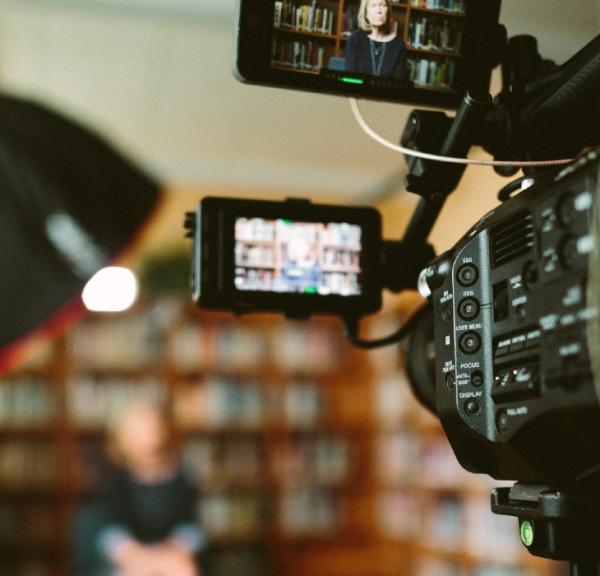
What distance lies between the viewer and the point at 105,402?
4379 millimetres

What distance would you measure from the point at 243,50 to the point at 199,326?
13.2ft

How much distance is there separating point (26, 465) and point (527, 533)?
4.15m

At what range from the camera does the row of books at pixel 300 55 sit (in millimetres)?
624

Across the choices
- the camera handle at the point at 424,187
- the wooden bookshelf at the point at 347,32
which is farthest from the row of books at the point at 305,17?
the camera handle at the point at 424,187

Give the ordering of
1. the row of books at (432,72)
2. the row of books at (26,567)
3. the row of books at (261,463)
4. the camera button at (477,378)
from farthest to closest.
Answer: the row of books at (261,463) < the row of books at (26,567) < the row of books at (432,72) < the camera button at (477,378)

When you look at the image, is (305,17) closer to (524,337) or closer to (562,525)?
(524,337)

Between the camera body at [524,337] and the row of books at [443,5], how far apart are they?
0.20 m

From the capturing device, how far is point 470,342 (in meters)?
0.54

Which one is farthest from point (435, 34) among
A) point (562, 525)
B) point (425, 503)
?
point (425, 503)

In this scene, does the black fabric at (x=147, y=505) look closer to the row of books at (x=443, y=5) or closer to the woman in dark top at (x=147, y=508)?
the woman in dark top at (x=147, y=508)

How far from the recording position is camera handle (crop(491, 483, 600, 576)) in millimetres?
516

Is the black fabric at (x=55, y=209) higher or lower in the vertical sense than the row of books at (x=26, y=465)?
higher

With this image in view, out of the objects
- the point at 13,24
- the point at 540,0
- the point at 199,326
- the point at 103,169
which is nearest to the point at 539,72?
the point at 540,0

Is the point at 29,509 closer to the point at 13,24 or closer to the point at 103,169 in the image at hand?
the point at 13,24
